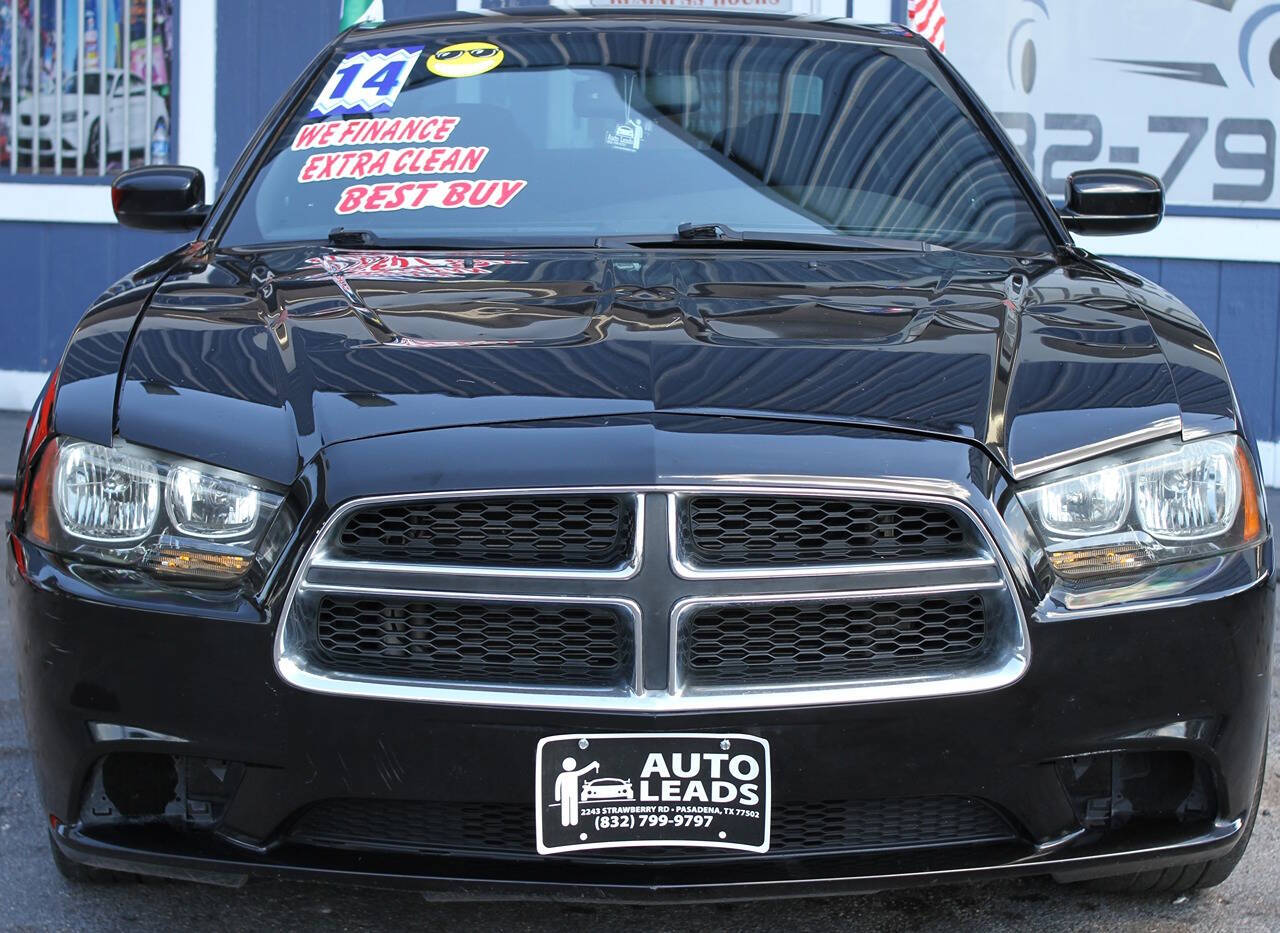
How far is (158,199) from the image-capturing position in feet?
11.9

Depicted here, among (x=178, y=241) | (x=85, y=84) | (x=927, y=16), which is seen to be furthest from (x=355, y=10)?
(x=927, y=16)

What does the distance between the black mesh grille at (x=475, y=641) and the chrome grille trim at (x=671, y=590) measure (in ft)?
0.07

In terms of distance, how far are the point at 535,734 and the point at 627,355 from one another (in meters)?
0.58

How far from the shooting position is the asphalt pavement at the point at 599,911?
2643 millimetres

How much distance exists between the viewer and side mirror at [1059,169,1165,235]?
3648mm

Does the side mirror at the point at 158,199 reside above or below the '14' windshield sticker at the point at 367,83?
below

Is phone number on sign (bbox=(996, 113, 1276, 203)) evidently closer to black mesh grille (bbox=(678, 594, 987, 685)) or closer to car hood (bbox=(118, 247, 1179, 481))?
car hood (bbox=(118, 247, 1179, 481))

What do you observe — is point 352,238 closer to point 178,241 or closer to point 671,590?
point 671,590

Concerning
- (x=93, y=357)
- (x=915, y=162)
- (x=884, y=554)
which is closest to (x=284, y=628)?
(x=93, y=357)

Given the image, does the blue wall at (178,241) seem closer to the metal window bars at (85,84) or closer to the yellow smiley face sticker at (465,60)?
the metal window bars at (85,84)

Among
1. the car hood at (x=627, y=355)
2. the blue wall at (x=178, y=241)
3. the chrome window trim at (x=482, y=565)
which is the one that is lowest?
the blue wall at (x=178, y=241)

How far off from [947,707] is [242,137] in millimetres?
6546

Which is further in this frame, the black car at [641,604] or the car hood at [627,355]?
the car hood at [627,355]

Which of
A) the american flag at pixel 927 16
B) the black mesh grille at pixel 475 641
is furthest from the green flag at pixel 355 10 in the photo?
the black mesh grille at pixel 475 641
